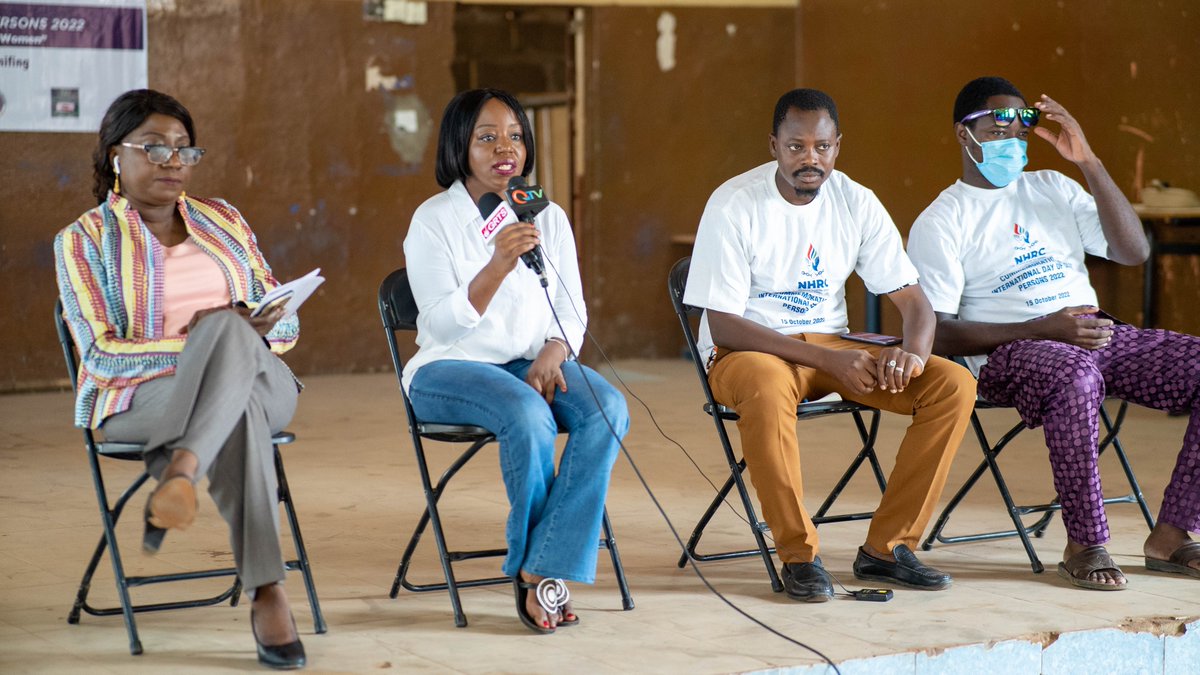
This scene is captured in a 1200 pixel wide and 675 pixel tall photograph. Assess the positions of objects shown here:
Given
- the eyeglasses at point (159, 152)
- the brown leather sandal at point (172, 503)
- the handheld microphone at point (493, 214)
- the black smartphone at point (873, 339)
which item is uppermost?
the eyeglasses at point (159, 152)

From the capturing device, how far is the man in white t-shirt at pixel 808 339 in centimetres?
362

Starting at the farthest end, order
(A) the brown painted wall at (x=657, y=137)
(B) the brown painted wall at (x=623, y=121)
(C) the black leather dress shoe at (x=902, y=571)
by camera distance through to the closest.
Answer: (A) the brown painted wall at (x=657, y=137) → (B) the brown painted wall at (x=623, y=121) → (C) the black leather dress shoe at (x=902, y=571)

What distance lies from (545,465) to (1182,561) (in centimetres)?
177

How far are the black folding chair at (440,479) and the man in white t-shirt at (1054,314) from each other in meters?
1.19

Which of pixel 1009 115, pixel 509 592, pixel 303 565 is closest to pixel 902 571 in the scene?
pixel 509 592

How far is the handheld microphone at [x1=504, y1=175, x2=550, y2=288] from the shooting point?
338cm

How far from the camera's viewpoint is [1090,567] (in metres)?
3.74

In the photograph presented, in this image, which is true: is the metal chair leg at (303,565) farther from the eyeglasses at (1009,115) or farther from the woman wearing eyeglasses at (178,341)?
the eyeglasses at (1009,115)

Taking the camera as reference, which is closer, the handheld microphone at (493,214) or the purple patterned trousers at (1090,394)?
the handheld microphone at (493,214)

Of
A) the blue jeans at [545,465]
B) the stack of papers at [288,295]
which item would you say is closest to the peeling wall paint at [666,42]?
the blue jeans at [545,465]

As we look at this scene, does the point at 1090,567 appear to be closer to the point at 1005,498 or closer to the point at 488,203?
the point at 1005,498

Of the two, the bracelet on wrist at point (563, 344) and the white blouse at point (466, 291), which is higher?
the white blouse at point (466, 291)

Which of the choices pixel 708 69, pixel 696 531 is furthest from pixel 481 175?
pixel 708 69

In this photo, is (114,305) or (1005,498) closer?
(114,305)
